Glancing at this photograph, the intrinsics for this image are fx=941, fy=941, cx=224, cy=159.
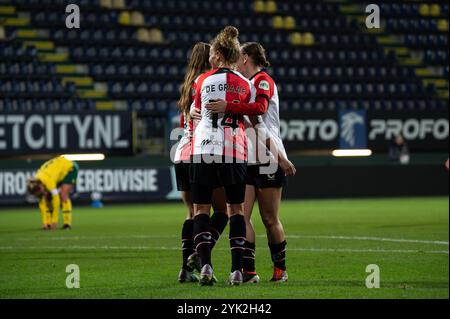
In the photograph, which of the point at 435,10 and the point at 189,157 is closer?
the point at 189,157

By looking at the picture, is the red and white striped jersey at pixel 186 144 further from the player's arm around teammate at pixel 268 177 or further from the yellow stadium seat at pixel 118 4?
the yellow stadium seat at pixel 118 4

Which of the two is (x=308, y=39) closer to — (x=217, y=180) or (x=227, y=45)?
(x=227, y=45)

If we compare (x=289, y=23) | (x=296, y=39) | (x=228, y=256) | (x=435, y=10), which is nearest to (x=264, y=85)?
(x=228, y=256)

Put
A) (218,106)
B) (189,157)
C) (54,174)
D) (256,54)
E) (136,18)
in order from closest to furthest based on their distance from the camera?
1. (218,106)
2. (189,157)
3. (256,54)
4. (54,174)
5. (136,18)

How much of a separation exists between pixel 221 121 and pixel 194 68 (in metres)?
0.70

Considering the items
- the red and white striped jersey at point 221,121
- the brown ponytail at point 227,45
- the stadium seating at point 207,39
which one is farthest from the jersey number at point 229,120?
the stadium seating at point 207,39

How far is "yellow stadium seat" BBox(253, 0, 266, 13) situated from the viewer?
109ft

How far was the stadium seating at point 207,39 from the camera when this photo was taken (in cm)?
2911

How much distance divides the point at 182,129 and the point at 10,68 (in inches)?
800

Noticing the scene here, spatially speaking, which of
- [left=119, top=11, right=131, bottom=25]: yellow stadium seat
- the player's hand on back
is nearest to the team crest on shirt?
the player's hand on back

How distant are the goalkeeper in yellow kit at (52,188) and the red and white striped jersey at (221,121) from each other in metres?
9.65

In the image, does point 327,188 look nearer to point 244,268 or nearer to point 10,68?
point 10,68

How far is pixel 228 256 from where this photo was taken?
36.8 ft

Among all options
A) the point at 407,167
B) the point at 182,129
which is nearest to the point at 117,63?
the point at 407,167
